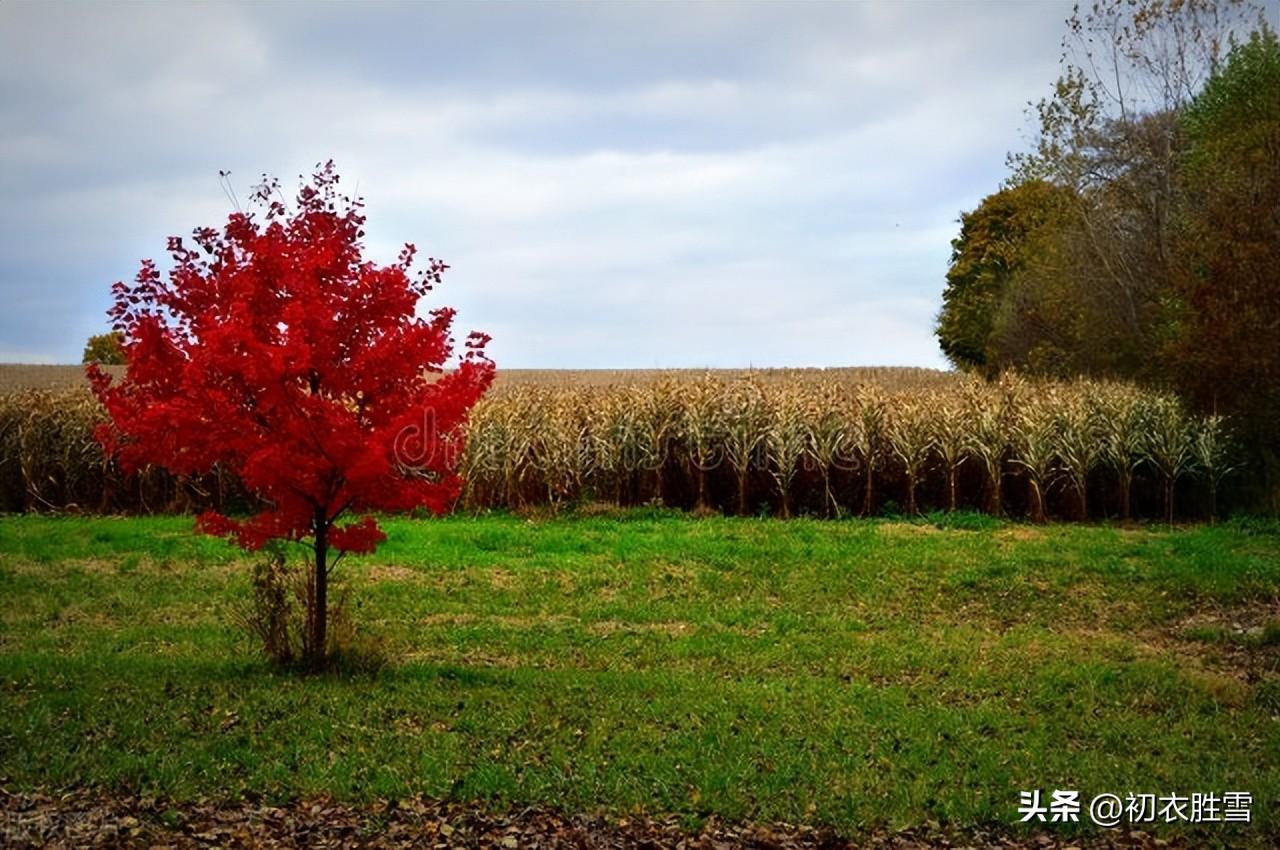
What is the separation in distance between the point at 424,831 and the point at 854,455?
13.9 metres

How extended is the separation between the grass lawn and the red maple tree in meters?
1.59

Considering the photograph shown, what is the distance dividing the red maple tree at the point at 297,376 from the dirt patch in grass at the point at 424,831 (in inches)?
114

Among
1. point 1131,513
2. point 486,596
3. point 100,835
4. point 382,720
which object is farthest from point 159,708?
point 1131,513

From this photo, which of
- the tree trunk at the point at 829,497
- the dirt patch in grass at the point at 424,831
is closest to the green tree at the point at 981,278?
the tree trunk at the point at 829,497

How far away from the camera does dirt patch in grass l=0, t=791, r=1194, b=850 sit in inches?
254

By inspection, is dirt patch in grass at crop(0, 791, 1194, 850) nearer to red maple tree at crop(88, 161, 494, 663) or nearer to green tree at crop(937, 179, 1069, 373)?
red maple tree at crop(88, 161, 494, 663)

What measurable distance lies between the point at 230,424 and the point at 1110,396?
15971 mm

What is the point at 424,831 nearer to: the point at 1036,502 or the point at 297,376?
the point at 297,376

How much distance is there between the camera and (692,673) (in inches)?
404

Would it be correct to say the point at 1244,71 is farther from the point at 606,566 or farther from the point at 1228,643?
the point at 606,566

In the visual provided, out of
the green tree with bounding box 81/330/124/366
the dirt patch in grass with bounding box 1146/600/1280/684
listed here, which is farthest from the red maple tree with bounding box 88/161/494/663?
the green tree with bounding box 81/330/124/366

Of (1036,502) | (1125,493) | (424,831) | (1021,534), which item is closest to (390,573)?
(424,831)

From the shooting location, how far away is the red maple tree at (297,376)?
902 cm

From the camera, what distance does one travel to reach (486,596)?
13664mm
